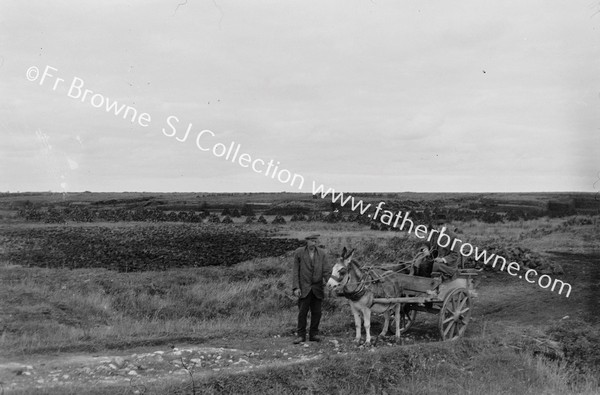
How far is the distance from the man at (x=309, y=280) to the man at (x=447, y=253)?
2.28 metres

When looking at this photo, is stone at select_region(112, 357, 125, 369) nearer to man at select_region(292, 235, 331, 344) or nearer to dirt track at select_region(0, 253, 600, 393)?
dirt track at select_region(0, 253, 600, 393)

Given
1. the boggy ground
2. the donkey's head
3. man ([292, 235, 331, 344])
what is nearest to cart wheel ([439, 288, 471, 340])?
the boggy ground

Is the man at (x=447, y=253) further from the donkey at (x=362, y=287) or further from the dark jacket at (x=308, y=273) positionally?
the dark jacket at (x=308, y=273)

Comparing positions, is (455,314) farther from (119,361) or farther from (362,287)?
(119,361)

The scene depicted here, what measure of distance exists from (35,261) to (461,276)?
21659mm

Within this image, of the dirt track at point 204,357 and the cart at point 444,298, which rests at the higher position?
the cart at point 444,298

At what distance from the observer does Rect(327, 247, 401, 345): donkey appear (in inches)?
431

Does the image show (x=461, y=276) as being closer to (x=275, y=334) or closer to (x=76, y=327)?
(x=275, y=334)

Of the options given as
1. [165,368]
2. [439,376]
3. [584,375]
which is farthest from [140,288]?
[584,375]

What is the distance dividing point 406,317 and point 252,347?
13.7 feet

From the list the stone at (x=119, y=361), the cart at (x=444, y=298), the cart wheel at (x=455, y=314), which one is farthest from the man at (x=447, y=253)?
the stone at (x=119, y=361)

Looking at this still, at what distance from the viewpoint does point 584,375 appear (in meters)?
10.8

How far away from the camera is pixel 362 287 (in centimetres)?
1120

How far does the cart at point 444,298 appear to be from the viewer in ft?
37.9
